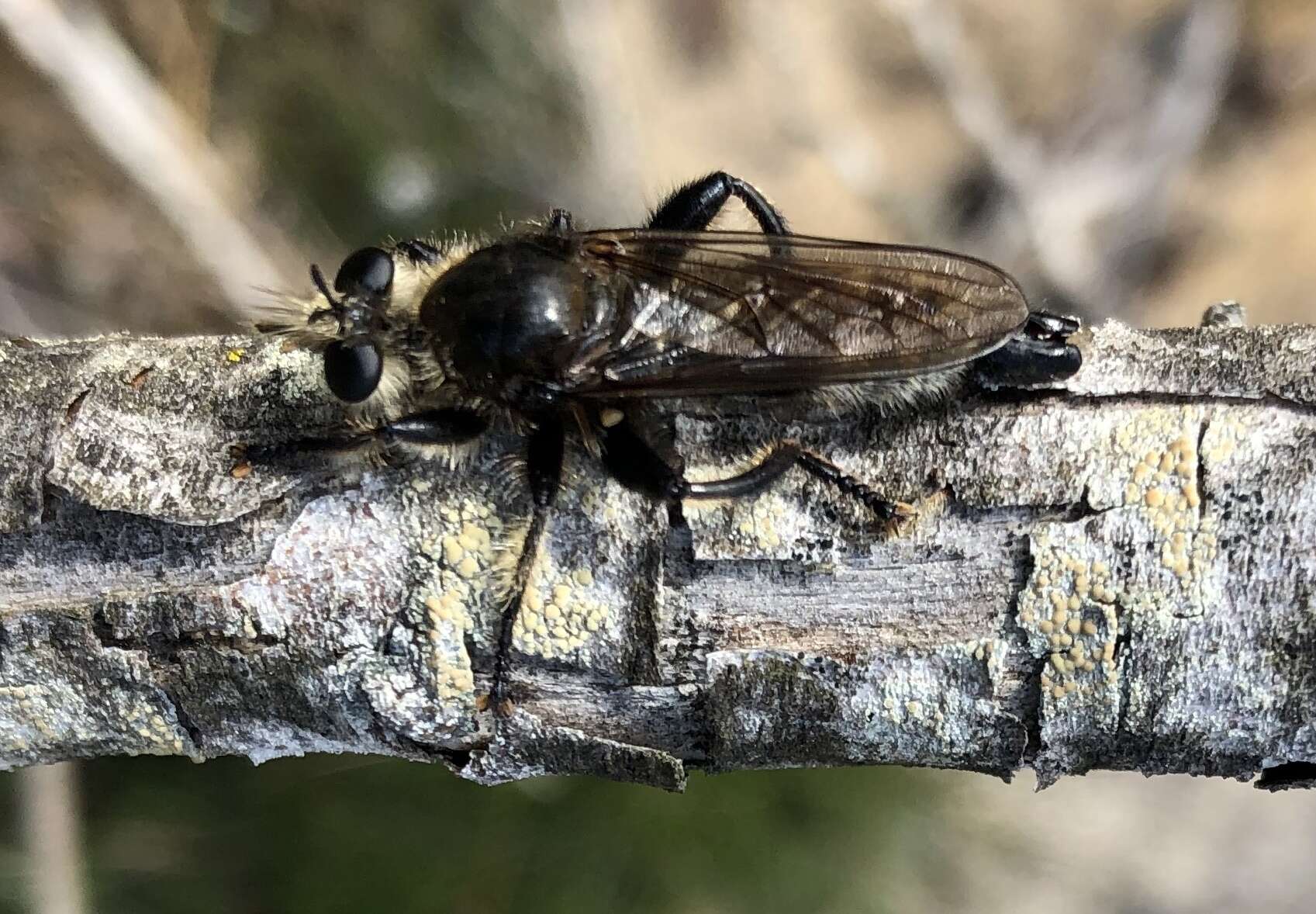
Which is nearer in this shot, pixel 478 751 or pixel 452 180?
pixel 478 751

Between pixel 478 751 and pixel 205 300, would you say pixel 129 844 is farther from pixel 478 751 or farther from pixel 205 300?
pixel 478 751

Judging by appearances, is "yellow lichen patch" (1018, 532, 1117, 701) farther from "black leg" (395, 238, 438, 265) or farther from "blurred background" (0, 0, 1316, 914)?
"blurred background" (0, 0, 1316, 914)

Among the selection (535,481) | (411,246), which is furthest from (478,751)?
(411,246)

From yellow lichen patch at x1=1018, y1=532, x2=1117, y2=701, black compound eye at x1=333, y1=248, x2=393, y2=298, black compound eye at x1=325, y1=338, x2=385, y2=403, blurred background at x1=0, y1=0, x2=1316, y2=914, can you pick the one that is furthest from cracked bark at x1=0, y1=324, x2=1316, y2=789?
blurred background at x1=0, y1=0, x2=1316, y2=914

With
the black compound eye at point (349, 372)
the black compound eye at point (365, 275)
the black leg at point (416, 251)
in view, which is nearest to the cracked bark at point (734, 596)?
the black compound eye at point (349, 372)

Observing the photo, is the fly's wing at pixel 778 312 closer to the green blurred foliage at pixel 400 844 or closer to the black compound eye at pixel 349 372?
the black compound eye at pixel 349 372

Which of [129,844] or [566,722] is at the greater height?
[566,722]

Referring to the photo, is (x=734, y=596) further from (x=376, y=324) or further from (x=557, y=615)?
(x=376, y=324)
